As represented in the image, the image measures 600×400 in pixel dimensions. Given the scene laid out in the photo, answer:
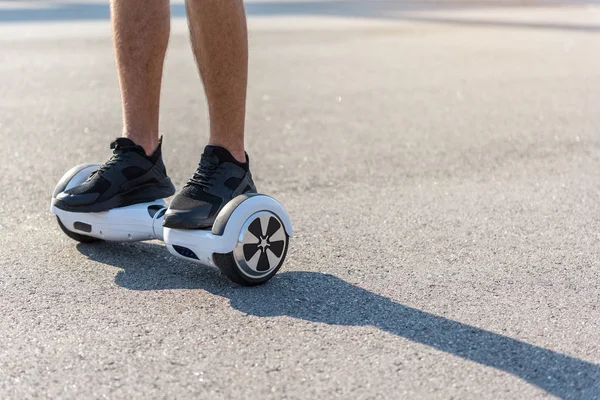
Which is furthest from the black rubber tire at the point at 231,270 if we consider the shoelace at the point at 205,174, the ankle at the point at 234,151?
the ankle at the point at 234,151

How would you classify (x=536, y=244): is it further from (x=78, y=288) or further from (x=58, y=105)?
(x=58, y=105)

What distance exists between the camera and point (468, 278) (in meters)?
2.88

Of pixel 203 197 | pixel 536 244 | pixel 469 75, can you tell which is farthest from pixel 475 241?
pixel 469 75

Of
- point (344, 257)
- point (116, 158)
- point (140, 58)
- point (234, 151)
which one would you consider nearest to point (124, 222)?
point (116, 158)

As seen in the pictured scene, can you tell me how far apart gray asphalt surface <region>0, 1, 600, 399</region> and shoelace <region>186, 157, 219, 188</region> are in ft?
0.91

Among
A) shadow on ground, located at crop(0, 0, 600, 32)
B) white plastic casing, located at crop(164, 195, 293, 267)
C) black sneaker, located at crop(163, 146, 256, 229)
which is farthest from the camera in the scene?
shadow on ground, located at crop(0, 0, 600, 32)

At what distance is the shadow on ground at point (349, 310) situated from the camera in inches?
86.4

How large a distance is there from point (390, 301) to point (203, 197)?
0.64m

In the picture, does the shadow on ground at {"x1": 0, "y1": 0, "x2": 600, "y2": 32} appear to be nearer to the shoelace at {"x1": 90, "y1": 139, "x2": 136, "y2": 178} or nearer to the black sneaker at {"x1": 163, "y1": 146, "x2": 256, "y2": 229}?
the shoelace at {"x1": 90, "y1": 139, "x2": 136, "y2": 178}

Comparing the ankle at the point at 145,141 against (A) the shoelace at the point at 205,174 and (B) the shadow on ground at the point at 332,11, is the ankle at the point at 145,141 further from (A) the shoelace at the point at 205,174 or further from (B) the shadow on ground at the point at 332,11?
(B) the shadow on ground at the point at 332,11

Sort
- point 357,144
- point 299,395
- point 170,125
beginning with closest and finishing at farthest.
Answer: point 299,395
point 357,144
point 170,125

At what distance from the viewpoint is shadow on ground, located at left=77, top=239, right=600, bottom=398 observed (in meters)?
2.20

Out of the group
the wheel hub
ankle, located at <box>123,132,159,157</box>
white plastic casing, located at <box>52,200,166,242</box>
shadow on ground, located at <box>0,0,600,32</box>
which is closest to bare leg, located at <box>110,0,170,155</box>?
ankle, located at <box>123,132,159,157</box>

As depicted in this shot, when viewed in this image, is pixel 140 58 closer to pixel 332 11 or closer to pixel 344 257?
pixel 344 257
